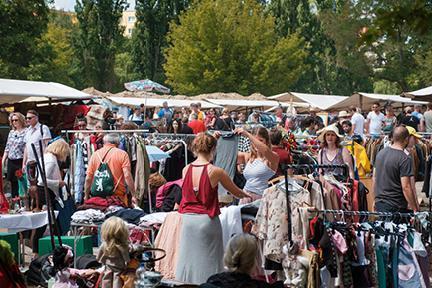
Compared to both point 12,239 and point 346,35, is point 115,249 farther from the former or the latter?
point 346,35

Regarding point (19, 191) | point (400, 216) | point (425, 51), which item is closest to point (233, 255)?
point (400, 216)

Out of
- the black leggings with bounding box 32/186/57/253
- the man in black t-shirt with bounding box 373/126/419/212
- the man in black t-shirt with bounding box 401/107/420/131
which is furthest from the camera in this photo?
the man in black t-shirt with bounding box 401/107/420/131

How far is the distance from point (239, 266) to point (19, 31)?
3558cm

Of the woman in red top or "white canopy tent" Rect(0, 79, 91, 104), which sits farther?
"white canopy tent" Rect(0, 79, 91, 104)

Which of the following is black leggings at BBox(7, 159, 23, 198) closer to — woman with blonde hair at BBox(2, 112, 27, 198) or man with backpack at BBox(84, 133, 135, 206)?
woman with blonde hair at BBox(2, 112, 27, 198)

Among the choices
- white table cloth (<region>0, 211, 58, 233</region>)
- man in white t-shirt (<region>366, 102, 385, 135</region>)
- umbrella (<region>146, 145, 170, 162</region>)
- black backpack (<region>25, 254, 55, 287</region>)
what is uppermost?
man in white t-shirt (<region>366, 102, 385, 135</region>)

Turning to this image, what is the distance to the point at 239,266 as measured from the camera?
579cm

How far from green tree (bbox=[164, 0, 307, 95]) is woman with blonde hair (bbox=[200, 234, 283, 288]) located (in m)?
47.8

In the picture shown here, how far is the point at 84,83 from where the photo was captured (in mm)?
63281

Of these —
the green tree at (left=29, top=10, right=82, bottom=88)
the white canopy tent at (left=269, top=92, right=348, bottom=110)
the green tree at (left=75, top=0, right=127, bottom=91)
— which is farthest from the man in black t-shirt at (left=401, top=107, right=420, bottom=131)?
the green tree at (left=75, top=0, right=127, bottom=91)

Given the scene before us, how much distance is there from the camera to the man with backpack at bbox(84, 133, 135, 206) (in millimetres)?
9742

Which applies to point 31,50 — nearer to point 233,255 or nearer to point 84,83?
point 84,83

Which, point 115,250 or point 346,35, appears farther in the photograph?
point 346,35

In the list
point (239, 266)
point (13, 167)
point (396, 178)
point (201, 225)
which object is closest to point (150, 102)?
point (13, 167)
